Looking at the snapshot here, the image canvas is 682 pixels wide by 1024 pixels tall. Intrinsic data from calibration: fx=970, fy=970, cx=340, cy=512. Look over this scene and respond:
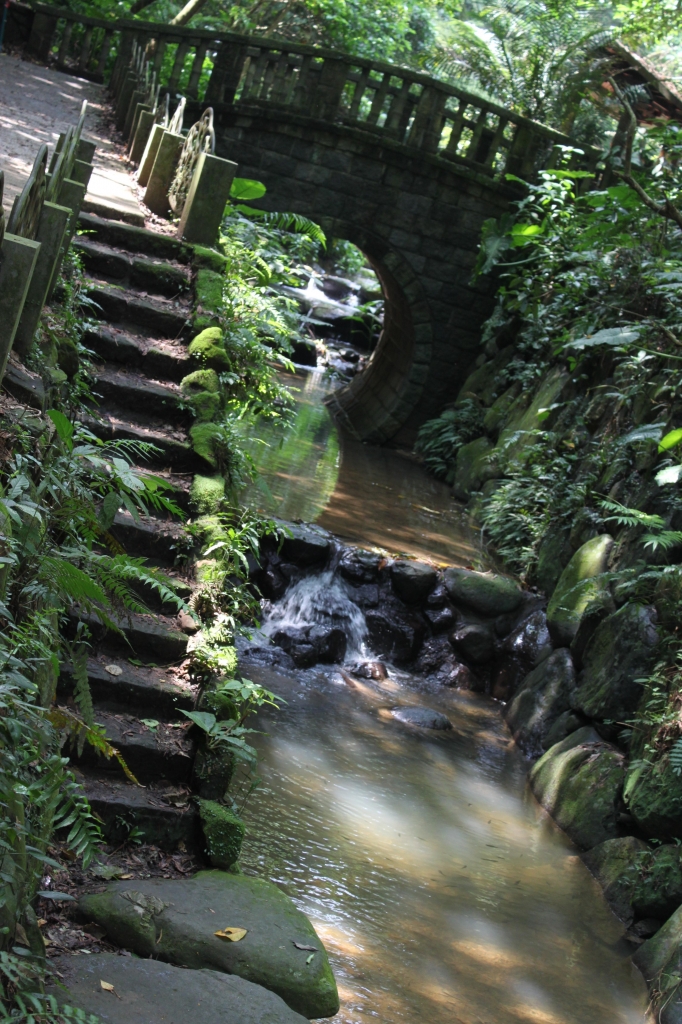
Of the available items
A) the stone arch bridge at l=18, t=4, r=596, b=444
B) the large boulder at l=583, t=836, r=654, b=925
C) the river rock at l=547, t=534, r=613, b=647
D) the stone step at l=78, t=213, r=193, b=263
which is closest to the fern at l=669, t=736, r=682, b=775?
the large boulder at l=583, t=836, r=654, b=925

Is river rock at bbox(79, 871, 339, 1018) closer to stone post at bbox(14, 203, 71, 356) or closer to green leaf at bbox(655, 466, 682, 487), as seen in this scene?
stone post at bbox(14, 203, 71, 356)

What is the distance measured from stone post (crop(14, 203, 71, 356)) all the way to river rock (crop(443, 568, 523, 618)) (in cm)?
523

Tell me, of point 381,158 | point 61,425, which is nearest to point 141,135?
point 381,158

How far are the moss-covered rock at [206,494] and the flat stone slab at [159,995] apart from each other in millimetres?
2517

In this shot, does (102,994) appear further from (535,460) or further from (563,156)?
(563,156)

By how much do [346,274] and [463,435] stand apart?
12.5 meters

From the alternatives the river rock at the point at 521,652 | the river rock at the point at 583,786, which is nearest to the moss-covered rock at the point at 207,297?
the river rock at the point at 583,786

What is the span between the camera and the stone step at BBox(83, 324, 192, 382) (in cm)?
581

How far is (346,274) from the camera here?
82.2ft

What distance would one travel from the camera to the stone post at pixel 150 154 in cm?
818

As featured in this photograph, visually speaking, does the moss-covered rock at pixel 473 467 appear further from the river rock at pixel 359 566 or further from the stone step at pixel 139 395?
the stone step at pixel 139 395

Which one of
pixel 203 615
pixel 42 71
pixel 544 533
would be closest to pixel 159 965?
pixel 203 615

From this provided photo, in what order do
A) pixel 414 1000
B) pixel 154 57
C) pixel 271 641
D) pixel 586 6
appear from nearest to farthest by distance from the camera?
pixel 414 1000, pixel 271 641, pixel 154 57, pixel 586 6

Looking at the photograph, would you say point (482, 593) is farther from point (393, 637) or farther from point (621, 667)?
point (621, 667)
